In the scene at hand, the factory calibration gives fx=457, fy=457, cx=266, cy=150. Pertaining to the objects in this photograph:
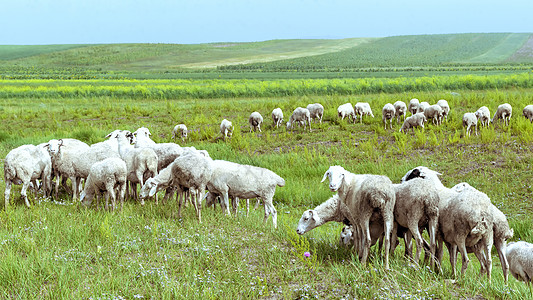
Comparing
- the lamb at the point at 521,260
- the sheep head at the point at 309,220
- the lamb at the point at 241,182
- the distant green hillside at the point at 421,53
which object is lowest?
the lamb at the point at 521,260

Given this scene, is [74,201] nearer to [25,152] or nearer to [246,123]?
[25,152]

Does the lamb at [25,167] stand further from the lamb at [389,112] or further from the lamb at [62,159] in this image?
the lamb at [389,112]

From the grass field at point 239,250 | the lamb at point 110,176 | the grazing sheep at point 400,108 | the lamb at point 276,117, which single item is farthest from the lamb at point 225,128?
the lamb at point 110,176

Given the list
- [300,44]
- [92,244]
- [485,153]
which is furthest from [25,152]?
[300,44]

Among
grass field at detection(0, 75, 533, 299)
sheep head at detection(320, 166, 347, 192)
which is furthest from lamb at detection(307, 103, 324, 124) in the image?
sheep head at detection(320, 166, 347, 192)

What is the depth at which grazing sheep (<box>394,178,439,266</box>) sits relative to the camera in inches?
255

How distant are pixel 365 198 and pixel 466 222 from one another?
1384 millimetres

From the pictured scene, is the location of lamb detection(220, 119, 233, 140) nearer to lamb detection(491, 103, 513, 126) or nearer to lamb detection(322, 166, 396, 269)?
lamb detection(491, 103, 513, 126)

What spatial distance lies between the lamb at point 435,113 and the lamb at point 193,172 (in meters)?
14.7

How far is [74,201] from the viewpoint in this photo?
32.9 feet

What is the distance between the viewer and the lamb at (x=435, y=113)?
821 inches

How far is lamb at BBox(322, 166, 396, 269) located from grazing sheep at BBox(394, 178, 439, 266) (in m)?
0.21

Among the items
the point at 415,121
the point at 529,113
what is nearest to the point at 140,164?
the point at 415,121

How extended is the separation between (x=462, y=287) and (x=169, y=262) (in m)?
3.98
